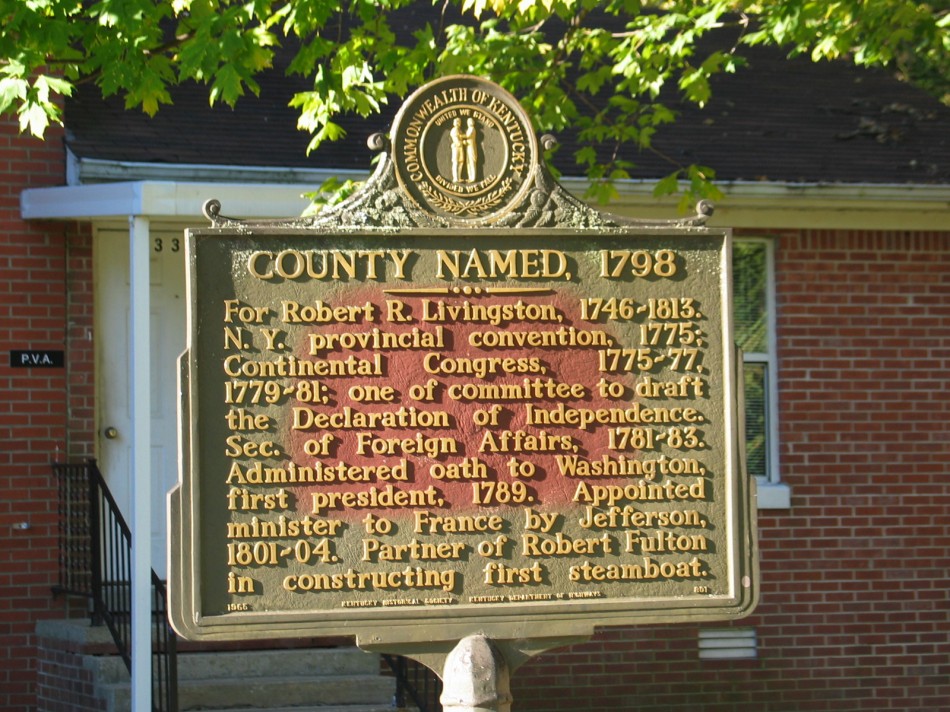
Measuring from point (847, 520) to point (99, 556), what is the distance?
511cm

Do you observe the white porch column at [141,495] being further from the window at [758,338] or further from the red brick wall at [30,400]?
the window at [758,338]

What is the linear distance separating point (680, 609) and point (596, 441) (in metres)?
0.64

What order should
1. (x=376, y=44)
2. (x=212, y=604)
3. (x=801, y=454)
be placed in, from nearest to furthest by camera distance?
1. (x=212, y=604)
2. (x=376, y=44)
3. (x=801, y=454)

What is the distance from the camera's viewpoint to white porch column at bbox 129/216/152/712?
301 inches

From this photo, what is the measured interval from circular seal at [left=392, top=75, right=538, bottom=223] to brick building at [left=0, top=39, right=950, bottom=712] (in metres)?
4.25

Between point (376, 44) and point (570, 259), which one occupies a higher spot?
point (376, 44)

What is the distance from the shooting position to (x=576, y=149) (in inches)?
385

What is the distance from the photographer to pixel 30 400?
341 inches

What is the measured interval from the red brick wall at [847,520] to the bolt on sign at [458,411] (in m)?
4.99

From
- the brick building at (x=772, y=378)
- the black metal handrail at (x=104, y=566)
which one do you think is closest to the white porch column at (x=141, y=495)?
the black metal handrail at (x=104, y=566)

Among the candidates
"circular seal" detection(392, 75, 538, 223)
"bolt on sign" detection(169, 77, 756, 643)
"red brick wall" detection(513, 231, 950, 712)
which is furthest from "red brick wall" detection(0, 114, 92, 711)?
"circular seal" detection(392, 75, 538, 223)

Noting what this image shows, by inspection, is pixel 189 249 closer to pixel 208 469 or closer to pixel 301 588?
pixel 208 469

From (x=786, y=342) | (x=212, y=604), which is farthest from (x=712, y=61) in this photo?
(x=212, y=604)

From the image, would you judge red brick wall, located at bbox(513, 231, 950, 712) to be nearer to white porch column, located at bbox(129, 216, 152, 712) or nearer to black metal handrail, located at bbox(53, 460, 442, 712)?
black metal handrail, located at bbox(53, 460, 442, 712)
